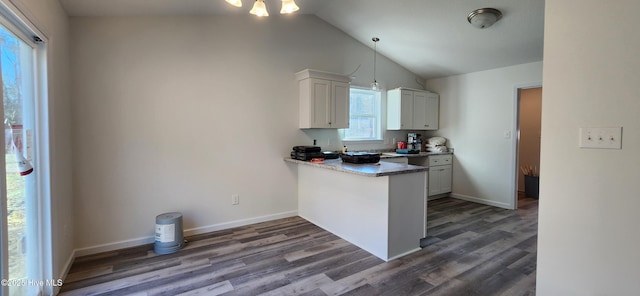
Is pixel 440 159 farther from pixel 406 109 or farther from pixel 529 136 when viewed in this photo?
pixel 529 136

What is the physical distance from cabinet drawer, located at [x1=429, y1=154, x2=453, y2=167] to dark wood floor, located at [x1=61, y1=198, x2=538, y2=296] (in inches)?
62.7

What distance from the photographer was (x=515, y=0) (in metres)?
2.92

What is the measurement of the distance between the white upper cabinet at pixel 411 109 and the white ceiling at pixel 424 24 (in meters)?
0.55

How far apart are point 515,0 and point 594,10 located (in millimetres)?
1793

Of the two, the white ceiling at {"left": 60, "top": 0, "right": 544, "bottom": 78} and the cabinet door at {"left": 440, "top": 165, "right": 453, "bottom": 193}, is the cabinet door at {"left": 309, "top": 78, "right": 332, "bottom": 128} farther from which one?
the cabinet door at {"left": 440, "top": 165, "right": 453, "bottom": 193}

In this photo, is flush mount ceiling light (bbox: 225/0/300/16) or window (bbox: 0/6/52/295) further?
flush mount ceiling light (bbox: 225/0/300/16)

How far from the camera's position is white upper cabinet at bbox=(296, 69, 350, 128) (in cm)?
384

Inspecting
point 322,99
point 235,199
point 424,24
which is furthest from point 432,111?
point 235,199

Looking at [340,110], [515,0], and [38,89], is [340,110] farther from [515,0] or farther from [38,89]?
[38,89]

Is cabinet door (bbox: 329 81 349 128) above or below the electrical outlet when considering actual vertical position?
above

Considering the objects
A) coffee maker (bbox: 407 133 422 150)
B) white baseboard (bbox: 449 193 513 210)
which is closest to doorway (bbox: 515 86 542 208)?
white baseboard (bbox: 449 193 513 210)

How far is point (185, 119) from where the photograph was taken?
3.28 metres

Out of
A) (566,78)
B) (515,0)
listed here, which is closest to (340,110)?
(515,0)

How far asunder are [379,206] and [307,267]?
867 mm
